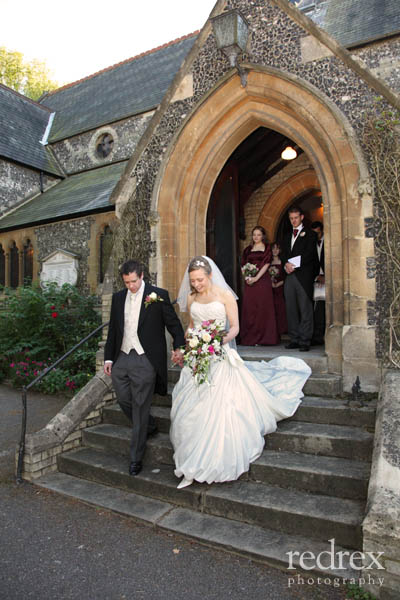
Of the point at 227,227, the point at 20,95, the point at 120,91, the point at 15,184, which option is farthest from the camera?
the point at 20,95

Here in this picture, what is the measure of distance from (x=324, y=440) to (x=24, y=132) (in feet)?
58.7

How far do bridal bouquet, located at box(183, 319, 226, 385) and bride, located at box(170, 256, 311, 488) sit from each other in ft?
0.31

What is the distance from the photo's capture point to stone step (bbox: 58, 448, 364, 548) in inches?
111

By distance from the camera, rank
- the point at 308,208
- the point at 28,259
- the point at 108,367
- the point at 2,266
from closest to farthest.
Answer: the point at 108,367
the point at 308,208
the point at 28,259
the point at 2,266

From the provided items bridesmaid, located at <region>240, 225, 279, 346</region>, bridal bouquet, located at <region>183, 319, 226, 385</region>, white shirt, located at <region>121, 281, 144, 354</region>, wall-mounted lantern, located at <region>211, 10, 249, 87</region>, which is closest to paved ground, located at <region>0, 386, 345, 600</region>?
bridal bouquet, located at <region>183, 319, 226, 385</region>

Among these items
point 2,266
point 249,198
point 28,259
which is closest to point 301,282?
point 249,198

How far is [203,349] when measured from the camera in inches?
140

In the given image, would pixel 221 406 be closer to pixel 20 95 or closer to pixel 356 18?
pixel 356 18

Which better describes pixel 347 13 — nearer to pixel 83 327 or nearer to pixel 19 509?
pixel 83 327

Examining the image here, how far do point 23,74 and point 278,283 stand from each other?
27.7 metres

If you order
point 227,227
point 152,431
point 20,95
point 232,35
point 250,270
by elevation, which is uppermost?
point 20,95

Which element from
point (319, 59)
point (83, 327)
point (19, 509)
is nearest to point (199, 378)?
point (19, 509)

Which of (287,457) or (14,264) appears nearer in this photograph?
(287,457)

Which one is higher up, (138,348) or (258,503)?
(138,348)
